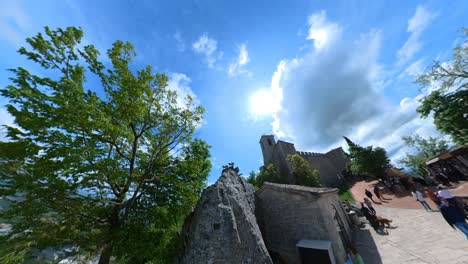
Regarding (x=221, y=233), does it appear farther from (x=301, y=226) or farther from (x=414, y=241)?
(x=414, y=241)

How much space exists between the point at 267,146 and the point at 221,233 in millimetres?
32810

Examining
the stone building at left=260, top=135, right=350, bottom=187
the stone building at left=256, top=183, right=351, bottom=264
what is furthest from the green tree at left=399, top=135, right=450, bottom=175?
the stone building at left=256, top=183, right=351, bottom=264

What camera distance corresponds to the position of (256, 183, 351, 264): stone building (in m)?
9.60

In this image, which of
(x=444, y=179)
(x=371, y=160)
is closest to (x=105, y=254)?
(x=444, y=179)

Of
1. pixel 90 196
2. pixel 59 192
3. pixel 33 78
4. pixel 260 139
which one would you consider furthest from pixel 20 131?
pixel 260 139

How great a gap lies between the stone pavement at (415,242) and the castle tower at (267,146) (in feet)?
86.2

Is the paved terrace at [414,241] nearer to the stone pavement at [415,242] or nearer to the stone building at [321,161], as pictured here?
the stone pavement at [415,242]

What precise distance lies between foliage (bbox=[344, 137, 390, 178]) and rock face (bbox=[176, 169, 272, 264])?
26.2 m

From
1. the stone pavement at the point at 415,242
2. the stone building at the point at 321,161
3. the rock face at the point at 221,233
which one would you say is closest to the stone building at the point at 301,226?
the stone pavement at the point at 415,242

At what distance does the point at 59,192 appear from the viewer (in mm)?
6023

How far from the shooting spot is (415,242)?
29.2 feet

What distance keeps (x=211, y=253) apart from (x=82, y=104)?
29.2 ft

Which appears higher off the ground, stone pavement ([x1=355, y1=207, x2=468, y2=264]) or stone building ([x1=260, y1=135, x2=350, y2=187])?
stone building ([x1=260, y1=135, x2=350, y2=187])

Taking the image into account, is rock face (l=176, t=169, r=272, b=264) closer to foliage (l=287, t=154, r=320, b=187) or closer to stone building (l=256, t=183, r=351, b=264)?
stone building (l=256, t=183, r=351, b=264)
